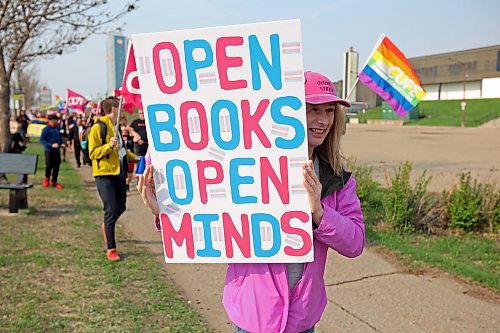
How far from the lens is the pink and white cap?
2094mm

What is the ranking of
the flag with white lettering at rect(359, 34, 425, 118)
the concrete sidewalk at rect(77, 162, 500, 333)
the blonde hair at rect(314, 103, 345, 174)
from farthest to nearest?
1. the flag with white lettering at rect(359, 34, 425, 118)
2. the concrete sidewalk at rect(77, 162, 500, 333)
3. the blonde hair at rect(314, 103, 345, 174)

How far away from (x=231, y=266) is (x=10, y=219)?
21.7ft

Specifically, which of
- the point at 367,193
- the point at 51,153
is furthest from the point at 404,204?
the point at 51,153

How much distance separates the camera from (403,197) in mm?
6723

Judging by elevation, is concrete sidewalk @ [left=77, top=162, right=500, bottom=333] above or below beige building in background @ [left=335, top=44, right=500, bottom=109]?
below

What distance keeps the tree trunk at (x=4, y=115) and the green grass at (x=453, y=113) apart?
184 feet

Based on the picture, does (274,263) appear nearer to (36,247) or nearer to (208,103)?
(208,103)

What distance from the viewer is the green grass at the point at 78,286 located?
4004 millimetres

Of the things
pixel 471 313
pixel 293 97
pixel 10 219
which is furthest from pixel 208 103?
pixel 10 219

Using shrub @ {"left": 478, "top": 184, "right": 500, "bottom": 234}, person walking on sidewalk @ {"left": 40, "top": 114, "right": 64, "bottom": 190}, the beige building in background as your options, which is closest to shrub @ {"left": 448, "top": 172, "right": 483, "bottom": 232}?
shrub @ {"left": 478, "top": 184, "right": 500, "bottom": 234}

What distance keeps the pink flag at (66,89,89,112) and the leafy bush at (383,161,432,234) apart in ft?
58.0

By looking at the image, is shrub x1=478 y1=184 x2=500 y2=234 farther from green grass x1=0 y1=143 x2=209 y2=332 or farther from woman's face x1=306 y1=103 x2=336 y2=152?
woman's face x1=306 y1=103 x2=336 y2=152

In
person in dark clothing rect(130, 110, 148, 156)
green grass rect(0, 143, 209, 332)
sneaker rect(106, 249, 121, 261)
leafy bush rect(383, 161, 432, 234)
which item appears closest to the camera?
Answer: green grass rect(0, 143, 209, 332)

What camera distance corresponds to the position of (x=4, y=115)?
11.0 metres
